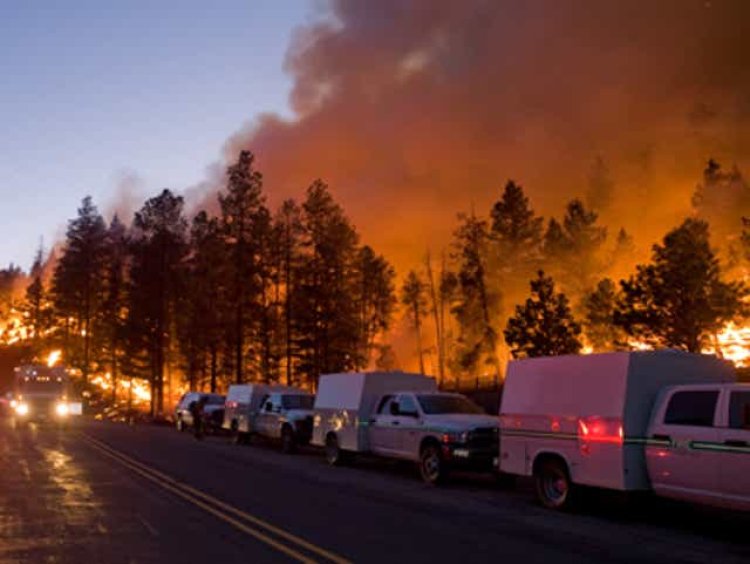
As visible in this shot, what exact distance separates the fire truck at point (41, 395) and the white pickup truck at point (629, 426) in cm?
3416

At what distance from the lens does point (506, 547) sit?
401 inches

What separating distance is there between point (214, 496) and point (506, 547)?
6.16 m

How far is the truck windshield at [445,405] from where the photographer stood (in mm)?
18922

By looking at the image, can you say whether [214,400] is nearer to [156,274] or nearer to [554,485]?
[554,485]

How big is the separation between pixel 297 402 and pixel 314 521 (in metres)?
16.7

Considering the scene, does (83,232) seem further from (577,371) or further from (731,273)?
(577,371)

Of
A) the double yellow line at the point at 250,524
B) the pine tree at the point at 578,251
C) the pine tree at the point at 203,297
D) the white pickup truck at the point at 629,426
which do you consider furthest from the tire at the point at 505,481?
the pine tree at the point at 578,251

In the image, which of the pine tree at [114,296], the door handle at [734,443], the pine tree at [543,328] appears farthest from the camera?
the pine tree at [114,296]

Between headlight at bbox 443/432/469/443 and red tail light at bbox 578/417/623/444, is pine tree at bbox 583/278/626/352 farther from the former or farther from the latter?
red tail light at bbox 578/417/623/444

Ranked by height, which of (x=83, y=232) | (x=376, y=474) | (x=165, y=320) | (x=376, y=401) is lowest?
(x=376, y=474)

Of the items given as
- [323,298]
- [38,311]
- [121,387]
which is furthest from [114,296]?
[38,311]

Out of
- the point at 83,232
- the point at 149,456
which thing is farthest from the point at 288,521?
the point at 83,232

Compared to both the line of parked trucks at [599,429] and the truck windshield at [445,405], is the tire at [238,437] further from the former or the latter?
the truck windshield at [445,405]

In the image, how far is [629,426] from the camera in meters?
12.3
